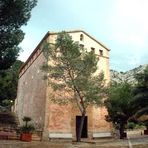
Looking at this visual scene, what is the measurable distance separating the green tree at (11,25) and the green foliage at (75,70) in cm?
809

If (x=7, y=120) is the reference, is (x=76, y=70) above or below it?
above

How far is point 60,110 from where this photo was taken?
30.1 meters

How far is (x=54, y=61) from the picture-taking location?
27844 mm

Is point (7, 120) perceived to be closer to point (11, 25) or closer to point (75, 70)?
point (75, 70)

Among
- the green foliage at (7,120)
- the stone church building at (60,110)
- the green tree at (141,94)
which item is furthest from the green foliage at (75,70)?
the green foliage at (7,120)

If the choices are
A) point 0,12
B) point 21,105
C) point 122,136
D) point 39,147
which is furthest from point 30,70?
point 0,12

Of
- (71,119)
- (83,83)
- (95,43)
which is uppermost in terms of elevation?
(95,43)

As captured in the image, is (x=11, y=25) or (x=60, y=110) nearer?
(x=11, y=25)

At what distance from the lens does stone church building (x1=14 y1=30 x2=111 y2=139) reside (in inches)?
1172

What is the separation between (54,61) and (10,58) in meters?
9.15

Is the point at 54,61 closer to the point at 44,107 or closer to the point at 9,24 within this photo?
the point at 44,107

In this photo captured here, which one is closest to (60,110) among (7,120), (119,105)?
(119,105)

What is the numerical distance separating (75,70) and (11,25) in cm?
941

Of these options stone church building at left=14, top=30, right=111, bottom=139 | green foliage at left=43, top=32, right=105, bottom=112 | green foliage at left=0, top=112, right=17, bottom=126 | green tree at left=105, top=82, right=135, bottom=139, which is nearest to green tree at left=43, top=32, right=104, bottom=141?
green foliage at left=43, top=32, right=105, bottom=112
